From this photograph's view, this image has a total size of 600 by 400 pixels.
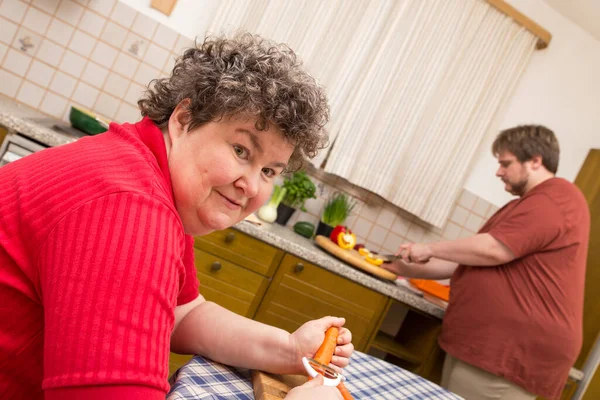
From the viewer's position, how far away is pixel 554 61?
3592 mm

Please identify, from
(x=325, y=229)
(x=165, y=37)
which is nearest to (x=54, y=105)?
(x=165, y=37)

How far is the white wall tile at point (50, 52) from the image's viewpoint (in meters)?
2.84

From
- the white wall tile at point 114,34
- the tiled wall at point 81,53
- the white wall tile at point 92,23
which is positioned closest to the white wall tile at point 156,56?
the tiled wall at point 81,53

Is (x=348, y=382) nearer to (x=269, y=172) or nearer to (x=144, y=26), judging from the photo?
(x=269, y=172)

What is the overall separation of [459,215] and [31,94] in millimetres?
2660

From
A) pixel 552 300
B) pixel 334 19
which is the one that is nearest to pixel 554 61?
pixel 334 19

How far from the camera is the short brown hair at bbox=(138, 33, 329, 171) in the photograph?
81 cm

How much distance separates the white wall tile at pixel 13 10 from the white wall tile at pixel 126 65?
0.50 meters

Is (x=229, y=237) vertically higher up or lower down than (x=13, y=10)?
lower down

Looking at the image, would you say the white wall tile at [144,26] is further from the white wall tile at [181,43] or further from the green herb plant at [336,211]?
the green herb plant at [336,211]

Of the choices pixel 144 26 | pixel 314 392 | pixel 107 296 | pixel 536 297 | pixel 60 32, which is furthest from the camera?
pixel 144 26

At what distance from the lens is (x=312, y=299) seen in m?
2.71

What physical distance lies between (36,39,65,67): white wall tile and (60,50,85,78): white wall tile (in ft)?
0.09

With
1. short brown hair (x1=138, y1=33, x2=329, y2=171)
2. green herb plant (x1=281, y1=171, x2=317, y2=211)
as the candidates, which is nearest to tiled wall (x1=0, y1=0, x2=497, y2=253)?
green herb plant (x1=281, y1=171, x2=317, y2=211)
